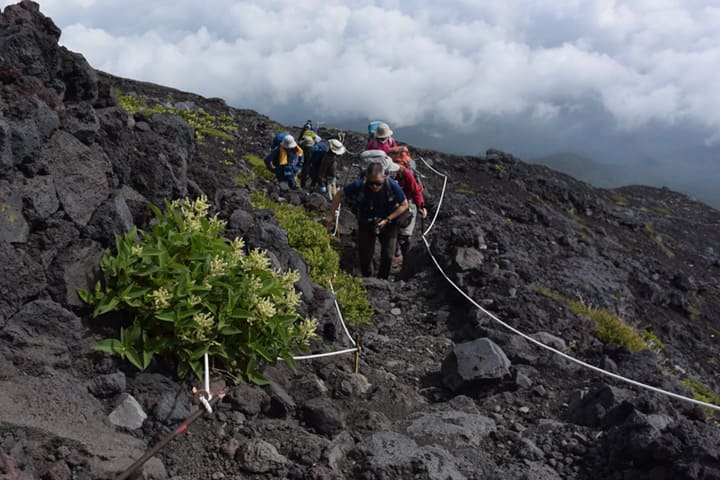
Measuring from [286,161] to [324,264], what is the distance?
7.16 m

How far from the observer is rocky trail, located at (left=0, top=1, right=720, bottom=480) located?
4.38 meters

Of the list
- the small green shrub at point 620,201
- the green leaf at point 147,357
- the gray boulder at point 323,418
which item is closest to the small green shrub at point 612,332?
the gray boulder at point 323,418

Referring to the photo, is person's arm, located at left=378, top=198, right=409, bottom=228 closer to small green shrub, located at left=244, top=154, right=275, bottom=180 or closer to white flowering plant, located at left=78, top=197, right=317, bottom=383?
white flowering plant, located at left=78, top=197, right=317, bottom=383

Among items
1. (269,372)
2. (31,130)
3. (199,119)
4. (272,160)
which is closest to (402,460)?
(269,372)

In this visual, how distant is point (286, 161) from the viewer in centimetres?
1714

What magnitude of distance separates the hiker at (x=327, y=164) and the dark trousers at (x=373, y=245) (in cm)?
638

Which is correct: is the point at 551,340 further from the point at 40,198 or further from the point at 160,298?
the point at 40,198

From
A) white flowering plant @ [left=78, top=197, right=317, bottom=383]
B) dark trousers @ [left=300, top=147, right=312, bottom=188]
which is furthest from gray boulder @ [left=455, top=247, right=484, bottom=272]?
dark trousers @ [left=300, top=147, right=312, bottom=188]

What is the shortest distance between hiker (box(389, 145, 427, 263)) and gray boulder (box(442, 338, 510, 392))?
16.2 ft

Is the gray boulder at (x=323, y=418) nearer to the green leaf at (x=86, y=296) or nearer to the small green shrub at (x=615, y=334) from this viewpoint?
the green leaf at (x=86, y=296)

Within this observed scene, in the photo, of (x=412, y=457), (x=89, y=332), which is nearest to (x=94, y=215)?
(x=89, y=332)

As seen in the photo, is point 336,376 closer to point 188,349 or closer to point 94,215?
point 188,349

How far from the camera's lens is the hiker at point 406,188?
12016 mm

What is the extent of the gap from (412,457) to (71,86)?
6.74 metres
